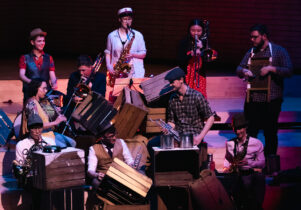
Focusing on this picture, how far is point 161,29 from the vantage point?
43.7ft

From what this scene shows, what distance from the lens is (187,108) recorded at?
7.40 m

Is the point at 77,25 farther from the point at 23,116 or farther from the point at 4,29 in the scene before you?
the point at 23,116

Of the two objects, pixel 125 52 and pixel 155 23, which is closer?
pixel 125 52

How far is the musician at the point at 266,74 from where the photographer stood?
7.62m

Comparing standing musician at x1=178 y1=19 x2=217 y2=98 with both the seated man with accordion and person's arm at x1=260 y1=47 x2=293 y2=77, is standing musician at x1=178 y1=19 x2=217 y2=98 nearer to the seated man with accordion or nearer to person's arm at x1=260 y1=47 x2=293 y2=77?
person's arm at x1=260 y1=47 x2=293 y2=77

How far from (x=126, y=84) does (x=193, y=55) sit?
3.03ft

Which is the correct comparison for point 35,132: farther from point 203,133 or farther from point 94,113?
point 203,133

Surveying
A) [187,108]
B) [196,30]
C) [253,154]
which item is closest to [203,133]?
[187,108]

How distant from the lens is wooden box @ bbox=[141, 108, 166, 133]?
25.7 feet

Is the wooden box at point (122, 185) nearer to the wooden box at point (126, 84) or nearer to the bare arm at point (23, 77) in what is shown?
the wooden box at point (126, 84)

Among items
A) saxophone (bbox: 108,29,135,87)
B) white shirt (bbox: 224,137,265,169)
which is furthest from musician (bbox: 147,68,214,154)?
saxophone (bbox: 108,29,135,87)

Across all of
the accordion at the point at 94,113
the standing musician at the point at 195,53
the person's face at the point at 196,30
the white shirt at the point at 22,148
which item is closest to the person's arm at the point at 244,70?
the standing musician at the point at 195,53

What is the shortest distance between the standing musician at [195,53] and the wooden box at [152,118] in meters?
0.58

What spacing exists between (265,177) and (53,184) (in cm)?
240
